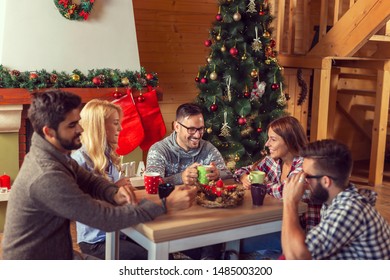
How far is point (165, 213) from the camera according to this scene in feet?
6.42

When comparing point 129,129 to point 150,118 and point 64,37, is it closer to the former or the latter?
point 150,118

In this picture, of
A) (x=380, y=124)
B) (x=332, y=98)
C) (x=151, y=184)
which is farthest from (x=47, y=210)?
(x=332, y=98)

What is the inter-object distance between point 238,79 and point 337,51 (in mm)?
1277

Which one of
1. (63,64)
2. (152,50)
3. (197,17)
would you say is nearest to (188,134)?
(63,64)

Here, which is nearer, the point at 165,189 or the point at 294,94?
the point at 165,189

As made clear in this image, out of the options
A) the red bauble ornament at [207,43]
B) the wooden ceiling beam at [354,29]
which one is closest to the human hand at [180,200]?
the red bauble ornament at [207,43]

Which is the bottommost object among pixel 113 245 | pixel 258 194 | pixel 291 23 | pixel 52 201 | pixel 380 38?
pixel 113 245

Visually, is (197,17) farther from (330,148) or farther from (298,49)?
(330,148)

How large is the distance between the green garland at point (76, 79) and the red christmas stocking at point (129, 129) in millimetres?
135

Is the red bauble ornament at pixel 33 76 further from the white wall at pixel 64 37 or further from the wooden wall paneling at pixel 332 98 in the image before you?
the wooden wall paneling at pixel 332 98

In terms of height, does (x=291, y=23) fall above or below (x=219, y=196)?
above

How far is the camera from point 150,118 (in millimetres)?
4246

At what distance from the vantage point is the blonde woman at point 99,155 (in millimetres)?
2355

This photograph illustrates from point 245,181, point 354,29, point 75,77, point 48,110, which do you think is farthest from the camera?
point 354,29
